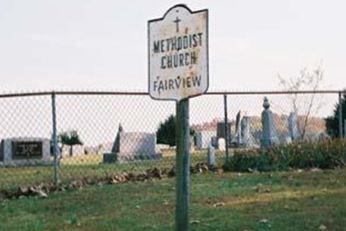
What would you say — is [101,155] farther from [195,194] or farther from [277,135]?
[195,194]

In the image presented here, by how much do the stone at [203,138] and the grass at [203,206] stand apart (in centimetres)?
847

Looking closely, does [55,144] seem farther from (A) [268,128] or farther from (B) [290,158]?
(A) [268,128]

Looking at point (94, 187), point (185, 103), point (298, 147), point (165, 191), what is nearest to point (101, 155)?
point (298, 147)

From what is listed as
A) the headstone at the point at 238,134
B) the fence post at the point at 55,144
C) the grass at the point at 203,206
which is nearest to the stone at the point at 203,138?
the headstone at the point at 238,134

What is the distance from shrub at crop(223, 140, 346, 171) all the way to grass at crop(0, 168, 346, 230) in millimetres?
2530

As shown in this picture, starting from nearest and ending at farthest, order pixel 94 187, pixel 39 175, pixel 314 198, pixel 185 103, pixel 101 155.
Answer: pixel 185 103 < pixel 314 198 < pixel 94 187 < pixel 39 175 < pixel 101 155

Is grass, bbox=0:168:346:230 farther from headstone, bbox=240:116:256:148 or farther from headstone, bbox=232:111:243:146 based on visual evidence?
headstone, bbox=240:116:256:148

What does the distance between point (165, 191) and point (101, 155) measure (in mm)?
8019

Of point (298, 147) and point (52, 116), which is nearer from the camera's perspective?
point (52, 116)

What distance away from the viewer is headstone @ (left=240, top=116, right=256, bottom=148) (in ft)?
67.5

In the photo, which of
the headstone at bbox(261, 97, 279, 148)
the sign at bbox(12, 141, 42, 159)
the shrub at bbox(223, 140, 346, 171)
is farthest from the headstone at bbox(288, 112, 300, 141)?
the sign at bbox(12, 141, 42, 159)

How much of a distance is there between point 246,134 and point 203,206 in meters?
12.5

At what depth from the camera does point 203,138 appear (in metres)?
24.0

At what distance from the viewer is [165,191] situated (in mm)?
11266
